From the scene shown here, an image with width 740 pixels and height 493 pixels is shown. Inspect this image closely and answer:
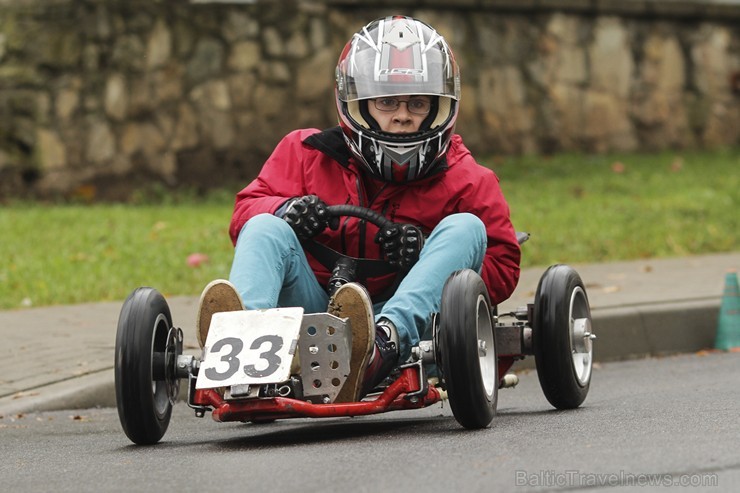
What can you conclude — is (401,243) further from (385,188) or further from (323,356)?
(323,356)

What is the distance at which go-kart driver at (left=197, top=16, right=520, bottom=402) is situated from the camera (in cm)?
518

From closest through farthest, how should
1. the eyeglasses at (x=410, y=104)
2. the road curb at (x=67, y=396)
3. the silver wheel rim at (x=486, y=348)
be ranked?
the silver wheel rim at (x=486, y=348), the eyeglasses at (x=410, y=104), the road curb at (x=67, y=396)

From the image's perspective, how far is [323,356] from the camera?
15.0 ft

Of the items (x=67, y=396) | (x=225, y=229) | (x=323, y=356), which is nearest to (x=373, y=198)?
(x=323, y=356)

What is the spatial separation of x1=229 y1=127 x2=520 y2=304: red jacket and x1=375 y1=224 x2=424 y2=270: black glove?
0.17 metres

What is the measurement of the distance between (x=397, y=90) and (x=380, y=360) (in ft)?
3.62

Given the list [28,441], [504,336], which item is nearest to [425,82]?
[504,336]

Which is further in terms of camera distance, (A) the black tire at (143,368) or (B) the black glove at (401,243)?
(B) the black glove at (401,243)

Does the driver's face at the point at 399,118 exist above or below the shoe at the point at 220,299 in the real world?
above

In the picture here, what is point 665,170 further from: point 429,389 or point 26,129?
point 429,389

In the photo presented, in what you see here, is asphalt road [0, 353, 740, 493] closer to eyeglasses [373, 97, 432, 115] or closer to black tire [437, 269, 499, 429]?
black tire [437, 269, 499, 429]

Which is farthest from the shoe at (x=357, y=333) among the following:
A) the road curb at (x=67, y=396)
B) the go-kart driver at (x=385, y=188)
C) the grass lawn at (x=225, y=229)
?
the grass lawn at (x=225, y=229)

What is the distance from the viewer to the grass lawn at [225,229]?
30.6ft

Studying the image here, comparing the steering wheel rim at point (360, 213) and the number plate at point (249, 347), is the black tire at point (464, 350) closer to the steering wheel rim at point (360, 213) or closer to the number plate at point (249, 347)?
the number plate at point (249, 347)
